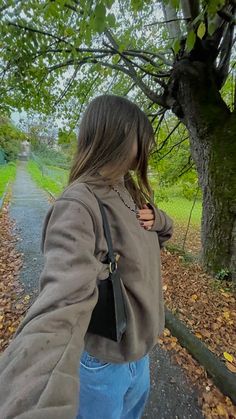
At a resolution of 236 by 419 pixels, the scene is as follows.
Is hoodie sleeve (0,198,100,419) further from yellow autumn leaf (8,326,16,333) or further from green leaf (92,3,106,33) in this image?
yellow autumn leaf (8,326,16,333)

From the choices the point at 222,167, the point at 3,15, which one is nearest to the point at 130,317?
the point at 222,167

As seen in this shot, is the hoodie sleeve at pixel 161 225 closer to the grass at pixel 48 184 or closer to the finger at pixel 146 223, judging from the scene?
the finger at pixel 146 223

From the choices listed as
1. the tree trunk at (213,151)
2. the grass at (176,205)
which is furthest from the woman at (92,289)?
the grass at (176,205)

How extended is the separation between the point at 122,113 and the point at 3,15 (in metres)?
3.09

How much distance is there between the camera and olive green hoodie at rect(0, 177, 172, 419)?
704 mm

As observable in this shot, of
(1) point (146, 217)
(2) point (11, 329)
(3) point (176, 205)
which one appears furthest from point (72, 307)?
(3) point (176, 205)

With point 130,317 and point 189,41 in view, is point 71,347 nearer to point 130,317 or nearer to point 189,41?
point 130,317

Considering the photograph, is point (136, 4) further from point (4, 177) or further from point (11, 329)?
point (4, 177)

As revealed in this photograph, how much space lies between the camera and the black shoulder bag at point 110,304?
0.95m

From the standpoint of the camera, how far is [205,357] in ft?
8.70

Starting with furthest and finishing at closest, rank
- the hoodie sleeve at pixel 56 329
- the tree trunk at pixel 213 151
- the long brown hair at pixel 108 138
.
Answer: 1. the tree trunk at pixel 213 151
2. the long brown hair at pixel 108 138
3. the hoodie sleeve at pixel 56 329

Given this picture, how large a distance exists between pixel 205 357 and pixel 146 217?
6.83 feet

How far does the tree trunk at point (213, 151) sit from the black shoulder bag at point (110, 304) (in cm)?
323

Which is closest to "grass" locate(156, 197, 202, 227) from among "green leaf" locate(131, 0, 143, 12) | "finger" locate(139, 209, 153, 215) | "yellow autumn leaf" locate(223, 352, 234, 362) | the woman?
"yellow autumn leaf" locate(223, 352, 234, 362)
